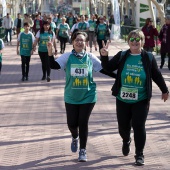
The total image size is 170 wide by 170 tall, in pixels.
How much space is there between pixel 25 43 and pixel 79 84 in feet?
31.4

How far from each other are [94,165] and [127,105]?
853 mm

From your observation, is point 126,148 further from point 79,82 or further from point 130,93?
point 79,82

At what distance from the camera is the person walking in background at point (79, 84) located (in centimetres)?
760

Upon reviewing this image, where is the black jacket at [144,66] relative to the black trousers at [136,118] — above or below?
above

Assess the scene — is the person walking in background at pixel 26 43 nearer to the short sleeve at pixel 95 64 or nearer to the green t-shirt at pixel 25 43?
the green t-shirt at pixel 25 43

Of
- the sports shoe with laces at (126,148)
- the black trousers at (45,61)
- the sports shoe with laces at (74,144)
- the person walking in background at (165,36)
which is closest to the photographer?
the sports shoe with laces at (126,148)

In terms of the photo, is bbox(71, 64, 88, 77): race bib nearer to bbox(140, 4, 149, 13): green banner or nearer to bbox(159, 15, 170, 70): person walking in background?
bbox(159, 15, 170, 70): person walking in background

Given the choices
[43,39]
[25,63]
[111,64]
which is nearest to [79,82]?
[111,64]

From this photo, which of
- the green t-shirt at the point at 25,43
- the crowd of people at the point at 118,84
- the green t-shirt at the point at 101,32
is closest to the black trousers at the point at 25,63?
the green t-shirt at the point at 25,43

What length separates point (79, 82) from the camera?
7.60m

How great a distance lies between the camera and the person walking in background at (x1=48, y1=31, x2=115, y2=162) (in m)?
7.60

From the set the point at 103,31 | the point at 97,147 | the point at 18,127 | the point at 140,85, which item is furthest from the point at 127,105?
the point at 103,31

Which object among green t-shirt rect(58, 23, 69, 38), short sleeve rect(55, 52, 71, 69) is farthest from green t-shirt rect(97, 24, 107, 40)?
short sleeve rect(55, 52, 71, 69)

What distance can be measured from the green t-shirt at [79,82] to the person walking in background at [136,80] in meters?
0.29
